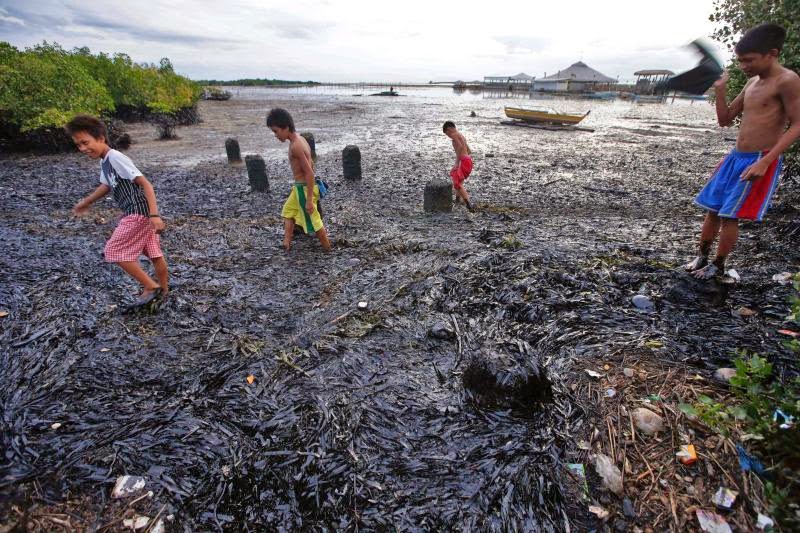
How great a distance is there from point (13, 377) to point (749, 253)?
7.52 metres

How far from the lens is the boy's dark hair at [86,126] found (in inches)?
125

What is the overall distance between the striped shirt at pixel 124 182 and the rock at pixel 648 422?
4410 millimetres

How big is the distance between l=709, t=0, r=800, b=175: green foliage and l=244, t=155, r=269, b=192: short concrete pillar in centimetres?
825

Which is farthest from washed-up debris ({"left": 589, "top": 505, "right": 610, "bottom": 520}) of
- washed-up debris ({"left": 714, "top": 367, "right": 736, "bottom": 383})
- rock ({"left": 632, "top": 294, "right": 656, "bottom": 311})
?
rock ({"left": 632, "top": 294, "right": 656, "bottom": 311})

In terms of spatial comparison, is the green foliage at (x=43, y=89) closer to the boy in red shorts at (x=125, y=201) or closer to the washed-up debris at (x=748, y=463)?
the boy in red shorts at (x=125, y=201)

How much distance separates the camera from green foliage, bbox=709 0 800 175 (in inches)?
189

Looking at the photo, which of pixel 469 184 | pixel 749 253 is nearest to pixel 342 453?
pixel 749 253

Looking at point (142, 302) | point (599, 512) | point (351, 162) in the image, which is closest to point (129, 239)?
point (142, 302)

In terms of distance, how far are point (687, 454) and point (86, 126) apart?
499cm

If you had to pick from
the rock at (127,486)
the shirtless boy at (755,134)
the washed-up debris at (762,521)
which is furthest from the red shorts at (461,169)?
the rock at (127,486)

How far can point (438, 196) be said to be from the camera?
6.88 m

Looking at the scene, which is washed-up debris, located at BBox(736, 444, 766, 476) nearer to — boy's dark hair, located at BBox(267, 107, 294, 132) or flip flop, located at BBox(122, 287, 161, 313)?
boy's dark hair, located at BBox(267, 107, 294, 132)

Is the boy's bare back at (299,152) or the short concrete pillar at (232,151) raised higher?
the boy's bare back at (299,152)

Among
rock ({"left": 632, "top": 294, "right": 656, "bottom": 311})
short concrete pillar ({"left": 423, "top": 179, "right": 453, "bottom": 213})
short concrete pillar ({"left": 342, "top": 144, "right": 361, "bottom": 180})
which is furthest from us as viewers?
short concrete pillar ({"left": 342, "top": 144, "right": 361, "bottom": 180})
